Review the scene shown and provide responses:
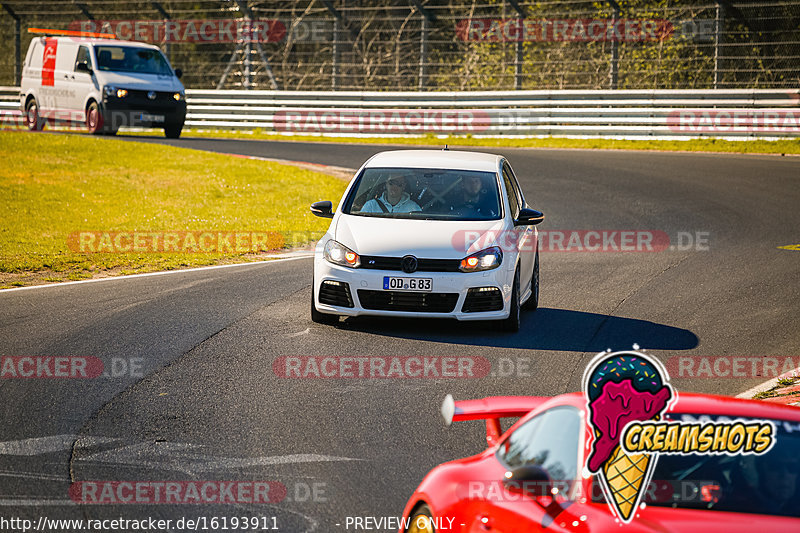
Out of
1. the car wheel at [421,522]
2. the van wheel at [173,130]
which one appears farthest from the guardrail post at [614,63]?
the car wheel at [421,522]

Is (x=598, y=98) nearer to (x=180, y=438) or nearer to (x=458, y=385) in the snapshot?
(x=458, y=385)

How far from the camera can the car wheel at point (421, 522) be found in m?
4.25

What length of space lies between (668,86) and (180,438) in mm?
22794

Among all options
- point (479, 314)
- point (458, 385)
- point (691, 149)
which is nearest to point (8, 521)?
point (458, 385)

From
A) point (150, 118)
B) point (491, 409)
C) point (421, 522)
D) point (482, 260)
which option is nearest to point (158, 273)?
point (482, 260)

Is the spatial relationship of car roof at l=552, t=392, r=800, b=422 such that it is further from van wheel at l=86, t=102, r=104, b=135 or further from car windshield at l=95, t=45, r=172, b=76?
car windshield at l=95, t=45, r=172, b=76

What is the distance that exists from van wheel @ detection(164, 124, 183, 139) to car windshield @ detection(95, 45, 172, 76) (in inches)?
52.5

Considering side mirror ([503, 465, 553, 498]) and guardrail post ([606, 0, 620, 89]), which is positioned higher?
guardrail post ([606, 0, 620, 89])

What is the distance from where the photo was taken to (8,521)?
5.24 m

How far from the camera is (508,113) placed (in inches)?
1102

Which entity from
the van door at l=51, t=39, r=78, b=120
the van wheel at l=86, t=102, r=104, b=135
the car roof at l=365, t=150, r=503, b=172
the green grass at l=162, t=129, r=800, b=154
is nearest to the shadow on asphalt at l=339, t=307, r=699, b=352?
the car roof at l=365, t=150, r=503, b=172

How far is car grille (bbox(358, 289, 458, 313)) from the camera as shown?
384 inches

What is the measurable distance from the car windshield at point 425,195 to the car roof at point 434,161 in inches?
2.8

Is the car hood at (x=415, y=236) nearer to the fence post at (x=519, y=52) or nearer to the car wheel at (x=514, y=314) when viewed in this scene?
the car wheel at (x=514, y=314)
